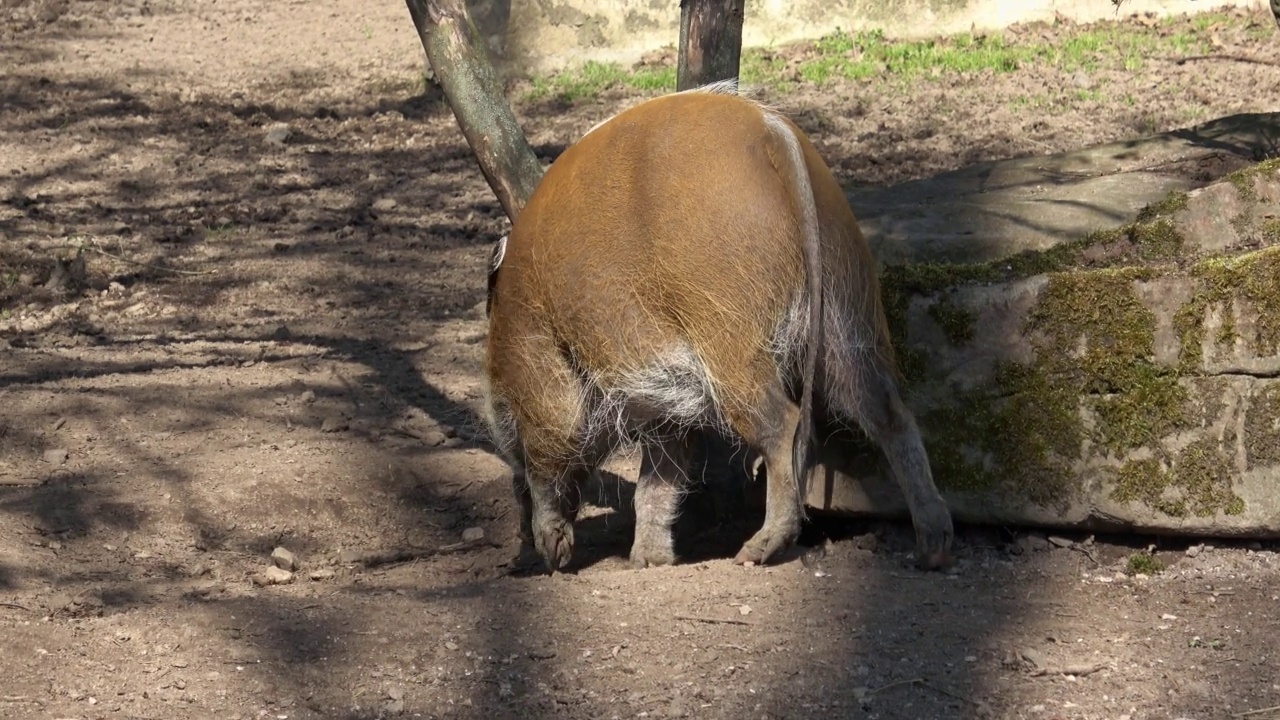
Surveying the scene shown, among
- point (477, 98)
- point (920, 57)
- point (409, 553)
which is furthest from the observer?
point (920, 57)

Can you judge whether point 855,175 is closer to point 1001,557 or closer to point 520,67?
point 520,67

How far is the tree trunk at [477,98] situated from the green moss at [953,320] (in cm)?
143

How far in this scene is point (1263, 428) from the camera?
3.26m

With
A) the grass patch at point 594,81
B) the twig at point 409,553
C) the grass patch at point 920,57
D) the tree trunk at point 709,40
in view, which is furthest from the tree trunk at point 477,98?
the grass patch at point 594,81

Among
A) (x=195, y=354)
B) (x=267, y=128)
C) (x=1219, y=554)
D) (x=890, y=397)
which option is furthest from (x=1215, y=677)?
(x=267, y=128)

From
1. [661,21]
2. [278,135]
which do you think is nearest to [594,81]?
[661,21]

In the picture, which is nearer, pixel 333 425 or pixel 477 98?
pixel 477 98

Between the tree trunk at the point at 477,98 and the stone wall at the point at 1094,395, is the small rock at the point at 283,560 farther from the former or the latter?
the stone wall at the point at 1094,395

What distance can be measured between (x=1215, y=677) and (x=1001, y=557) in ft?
2.79

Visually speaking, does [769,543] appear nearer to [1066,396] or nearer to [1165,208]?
[1066,396]

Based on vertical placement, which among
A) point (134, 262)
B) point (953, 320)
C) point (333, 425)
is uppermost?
point (953, 320)

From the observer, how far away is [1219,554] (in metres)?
3.38

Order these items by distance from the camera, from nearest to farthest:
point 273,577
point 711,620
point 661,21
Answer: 1. point 711,620
2. point 273,577
3. point 661,21

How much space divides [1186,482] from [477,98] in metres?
2.40
